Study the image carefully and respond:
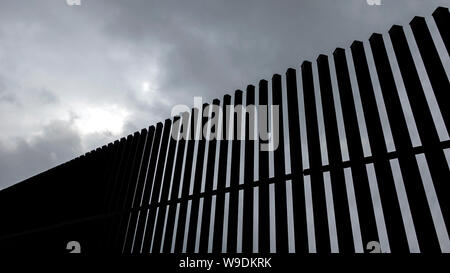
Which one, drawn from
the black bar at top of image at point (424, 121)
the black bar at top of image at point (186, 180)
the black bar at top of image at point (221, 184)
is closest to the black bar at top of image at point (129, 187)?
the black bar at top of image at point (186, 180)

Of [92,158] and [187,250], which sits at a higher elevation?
[92,158]

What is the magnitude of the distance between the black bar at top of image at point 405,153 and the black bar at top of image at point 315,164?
64 centimetres

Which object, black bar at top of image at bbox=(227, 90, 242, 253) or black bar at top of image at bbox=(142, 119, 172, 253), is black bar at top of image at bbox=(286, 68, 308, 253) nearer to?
black bar at top of image at bbox=(227, 90, 242, 253)

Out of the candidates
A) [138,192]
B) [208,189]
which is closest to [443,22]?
[208,189]

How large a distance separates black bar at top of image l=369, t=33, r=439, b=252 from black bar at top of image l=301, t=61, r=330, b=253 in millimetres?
640

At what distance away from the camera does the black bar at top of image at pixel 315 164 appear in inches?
106

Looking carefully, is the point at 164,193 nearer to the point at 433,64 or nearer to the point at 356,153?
the point at 356,153

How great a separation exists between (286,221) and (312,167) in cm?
54

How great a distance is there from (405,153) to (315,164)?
0.73m

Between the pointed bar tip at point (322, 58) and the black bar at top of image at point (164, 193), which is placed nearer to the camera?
the pointed bar tip at point (322, 58)

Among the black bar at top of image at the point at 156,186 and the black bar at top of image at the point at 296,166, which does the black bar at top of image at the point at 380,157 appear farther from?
the black bar at top of image at the point at 156,186

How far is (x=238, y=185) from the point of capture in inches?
139
